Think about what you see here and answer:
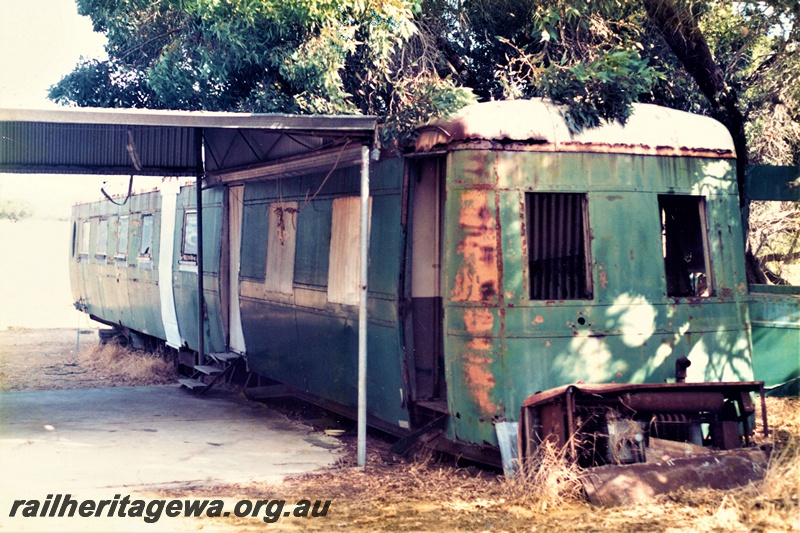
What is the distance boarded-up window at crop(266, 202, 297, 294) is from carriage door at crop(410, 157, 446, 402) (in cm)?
248

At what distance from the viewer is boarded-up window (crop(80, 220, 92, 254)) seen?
63.1 feet

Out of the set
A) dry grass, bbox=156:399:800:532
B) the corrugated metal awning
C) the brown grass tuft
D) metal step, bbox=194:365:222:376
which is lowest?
dry grass, bbox=156:399:800:532

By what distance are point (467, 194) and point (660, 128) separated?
1.77m

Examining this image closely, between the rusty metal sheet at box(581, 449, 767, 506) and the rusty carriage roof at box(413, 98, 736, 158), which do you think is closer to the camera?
the rusty metal sheet at box(581, 449, 767, 506)

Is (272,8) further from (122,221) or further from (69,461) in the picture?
(122,221)

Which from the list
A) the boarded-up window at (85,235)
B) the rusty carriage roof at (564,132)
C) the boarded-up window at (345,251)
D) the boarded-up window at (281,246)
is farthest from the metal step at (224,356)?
the boarded-up window at (85,235)

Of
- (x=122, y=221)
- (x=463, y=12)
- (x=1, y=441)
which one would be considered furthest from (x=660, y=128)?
(x=122, y=221)

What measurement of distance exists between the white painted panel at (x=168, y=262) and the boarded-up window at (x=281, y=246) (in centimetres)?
350

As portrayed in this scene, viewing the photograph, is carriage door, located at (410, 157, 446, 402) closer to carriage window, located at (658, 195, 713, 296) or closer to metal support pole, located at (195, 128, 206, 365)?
carriage window, located at (658, 195, 713, 296)

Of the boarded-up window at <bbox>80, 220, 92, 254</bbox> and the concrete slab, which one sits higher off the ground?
the boarded-up window at <bbox>80, 220, 92, 254</bbox>

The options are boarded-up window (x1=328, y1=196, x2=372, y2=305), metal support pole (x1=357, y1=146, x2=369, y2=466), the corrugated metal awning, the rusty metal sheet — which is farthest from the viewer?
the corrugated metal awning

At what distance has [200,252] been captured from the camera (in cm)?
1212

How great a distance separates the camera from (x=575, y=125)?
24.0 feet

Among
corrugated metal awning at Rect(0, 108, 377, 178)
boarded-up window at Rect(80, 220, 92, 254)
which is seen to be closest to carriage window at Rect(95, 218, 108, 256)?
boarded-up window at Rect(80, 220, 92, 254)
